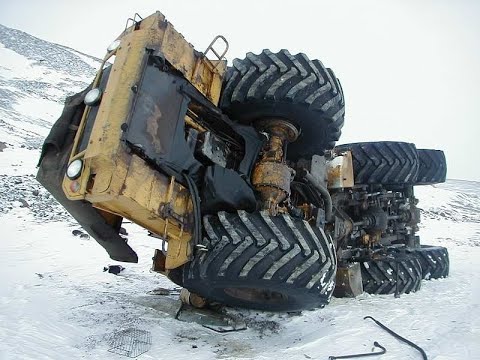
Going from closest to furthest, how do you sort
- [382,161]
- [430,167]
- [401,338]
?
1. [401,338]
2. [382,161]
3. [430,167]

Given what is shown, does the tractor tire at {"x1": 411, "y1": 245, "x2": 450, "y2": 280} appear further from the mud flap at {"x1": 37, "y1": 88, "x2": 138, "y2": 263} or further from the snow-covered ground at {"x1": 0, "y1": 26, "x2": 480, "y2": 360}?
the mud flap at {"x1": 37, "y1": 88, "x2": 138, "y2": 263}

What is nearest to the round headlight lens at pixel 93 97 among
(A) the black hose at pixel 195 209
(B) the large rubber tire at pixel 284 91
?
(A) the black hose at pixel 195 209

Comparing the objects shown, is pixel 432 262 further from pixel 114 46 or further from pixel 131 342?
pixel 114 46

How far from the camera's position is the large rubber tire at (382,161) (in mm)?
5488

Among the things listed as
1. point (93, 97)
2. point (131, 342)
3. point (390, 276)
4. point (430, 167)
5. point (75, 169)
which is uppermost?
point (430, 167)

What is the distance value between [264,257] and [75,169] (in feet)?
4.75

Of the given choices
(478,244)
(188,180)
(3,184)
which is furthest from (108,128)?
(478,244)

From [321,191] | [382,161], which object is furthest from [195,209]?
[382,161]

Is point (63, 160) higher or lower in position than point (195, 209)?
higher

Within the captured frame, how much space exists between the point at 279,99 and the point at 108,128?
1.47m

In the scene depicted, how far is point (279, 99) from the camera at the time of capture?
3.33 m

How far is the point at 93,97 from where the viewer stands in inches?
113

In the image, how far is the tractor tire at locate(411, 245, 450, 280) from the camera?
19.6 feet

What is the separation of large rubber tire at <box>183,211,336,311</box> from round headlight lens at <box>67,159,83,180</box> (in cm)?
102
